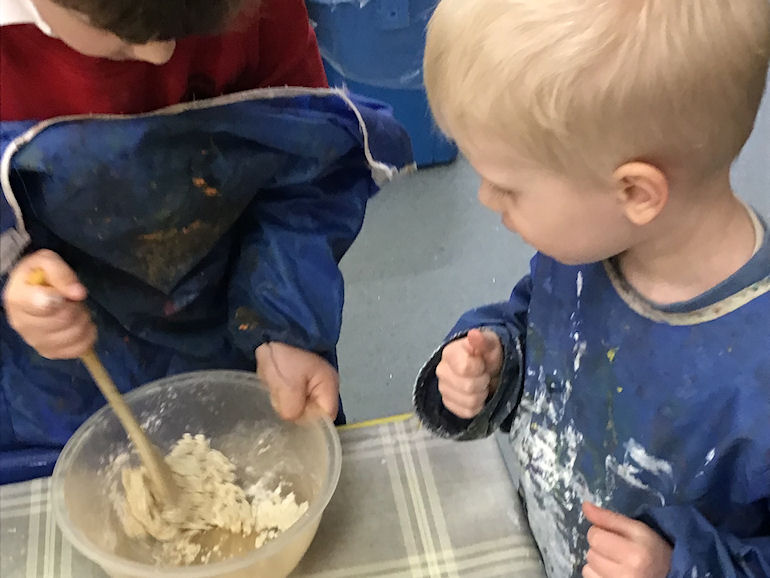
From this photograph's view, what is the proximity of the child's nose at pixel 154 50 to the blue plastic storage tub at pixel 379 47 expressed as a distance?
110 cm

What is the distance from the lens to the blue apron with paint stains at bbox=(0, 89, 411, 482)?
0.58 meters

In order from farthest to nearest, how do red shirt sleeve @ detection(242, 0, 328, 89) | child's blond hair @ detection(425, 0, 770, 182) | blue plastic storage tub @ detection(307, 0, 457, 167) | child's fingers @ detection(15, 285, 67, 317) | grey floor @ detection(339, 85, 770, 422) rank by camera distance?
blue plastic storage tub @ detection(307, 0, 457, 167) < grey floor @ detection(339, 85, 770, 422) < red shirt sleeve @ detection(242, 0, 328, 89) < child's fingers @ detection(15, 285, 67, 317) < child's blond hair @ detection(425, 0, 770, 182)

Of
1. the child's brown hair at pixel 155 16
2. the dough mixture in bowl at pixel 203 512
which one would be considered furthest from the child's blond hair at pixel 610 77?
the dough mixture in bowl at pixel 203 512

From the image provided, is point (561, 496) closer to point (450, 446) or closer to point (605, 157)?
point (450, 446)

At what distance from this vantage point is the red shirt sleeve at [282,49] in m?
0.65

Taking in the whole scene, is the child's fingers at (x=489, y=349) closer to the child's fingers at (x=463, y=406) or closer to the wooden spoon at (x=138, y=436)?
the child's fingers at (x=463, y=406)

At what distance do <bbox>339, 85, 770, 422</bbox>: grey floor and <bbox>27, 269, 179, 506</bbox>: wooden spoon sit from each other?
0.69m

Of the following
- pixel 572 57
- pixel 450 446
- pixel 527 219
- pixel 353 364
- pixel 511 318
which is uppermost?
pixel 572 57

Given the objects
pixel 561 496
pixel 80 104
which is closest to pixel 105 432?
pixel 80 104

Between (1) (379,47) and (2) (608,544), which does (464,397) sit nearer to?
(2) (608,544)

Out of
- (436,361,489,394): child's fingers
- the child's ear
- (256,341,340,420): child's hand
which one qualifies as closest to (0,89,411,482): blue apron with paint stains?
(256,341,340,420): child's hand

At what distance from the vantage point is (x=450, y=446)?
28.8 inches

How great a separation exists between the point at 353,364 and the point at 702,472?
1.01 m

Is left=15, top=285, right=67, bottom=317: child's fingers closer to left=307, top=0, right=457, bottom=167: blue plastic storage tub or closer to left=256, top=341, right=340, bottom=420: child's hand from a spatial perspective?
left=256, top=341, right=340, bottom=420: child's hand
